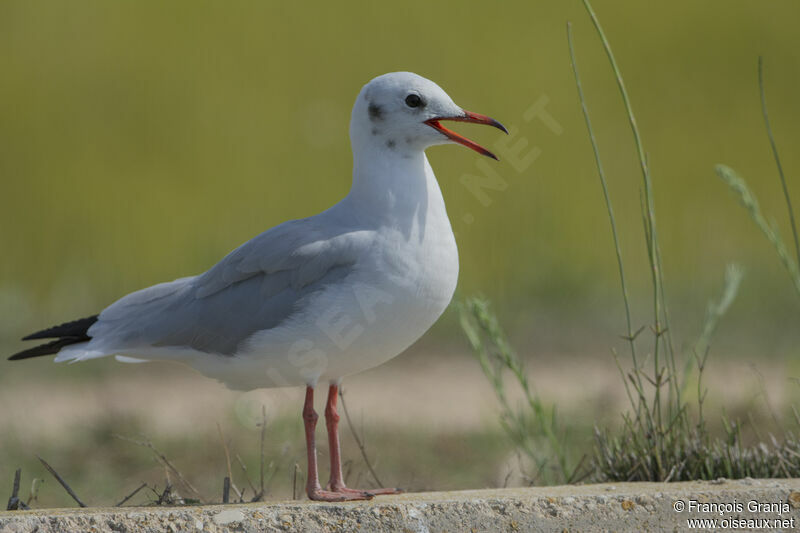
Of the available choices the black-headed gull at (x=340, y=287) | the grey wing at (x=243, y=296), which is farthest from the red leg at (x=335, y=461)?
the grey wing at (x=243, y=296)

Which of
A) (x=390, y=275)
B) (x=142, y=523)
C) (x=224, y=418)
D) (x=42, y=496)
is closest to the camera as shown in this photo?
(x=142, y=523)

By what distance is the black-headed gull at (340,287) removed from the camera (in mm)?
2107

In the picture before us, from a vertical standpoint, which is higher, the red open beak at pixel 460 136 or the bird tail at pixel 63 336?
the red open beak at pixel 460 136

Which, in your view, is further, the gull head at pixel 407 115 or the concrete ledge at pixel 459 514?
the gull head at pixel 407 115

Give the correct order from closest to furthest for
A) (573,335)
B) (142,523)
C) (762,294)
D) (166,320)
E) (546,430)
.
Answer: (142,523)
(166,320)
(546,430)
(573,335)
(762,294)

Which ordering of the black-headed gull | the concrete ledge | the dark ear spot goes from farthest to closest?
1. the dark ear spot
2. the black-headed gull
3. the concrete ledge

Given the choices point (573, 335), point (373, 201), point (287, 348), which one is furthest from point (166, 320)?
point (573, 335)

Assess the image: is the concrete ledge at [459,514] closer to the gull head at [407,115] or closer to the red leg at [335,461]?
the red leg at [335,461]

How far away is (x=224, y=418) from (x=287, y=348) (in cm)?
194

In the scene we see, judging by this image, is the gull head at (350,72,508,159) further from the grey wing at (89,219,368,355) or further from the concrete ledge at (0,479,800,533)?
the concrete ledge at (0,479,800,533)

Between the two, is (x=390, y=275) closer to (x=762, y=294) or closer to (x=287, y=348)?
(x=287, y=348)

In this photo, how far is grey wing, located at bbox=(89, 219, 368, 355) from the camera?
217cm

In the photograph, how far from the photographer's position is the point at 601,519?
2039mm

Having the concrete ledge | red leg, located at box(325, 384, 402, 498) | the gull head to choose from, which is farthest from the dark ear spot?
the concrete ledge
